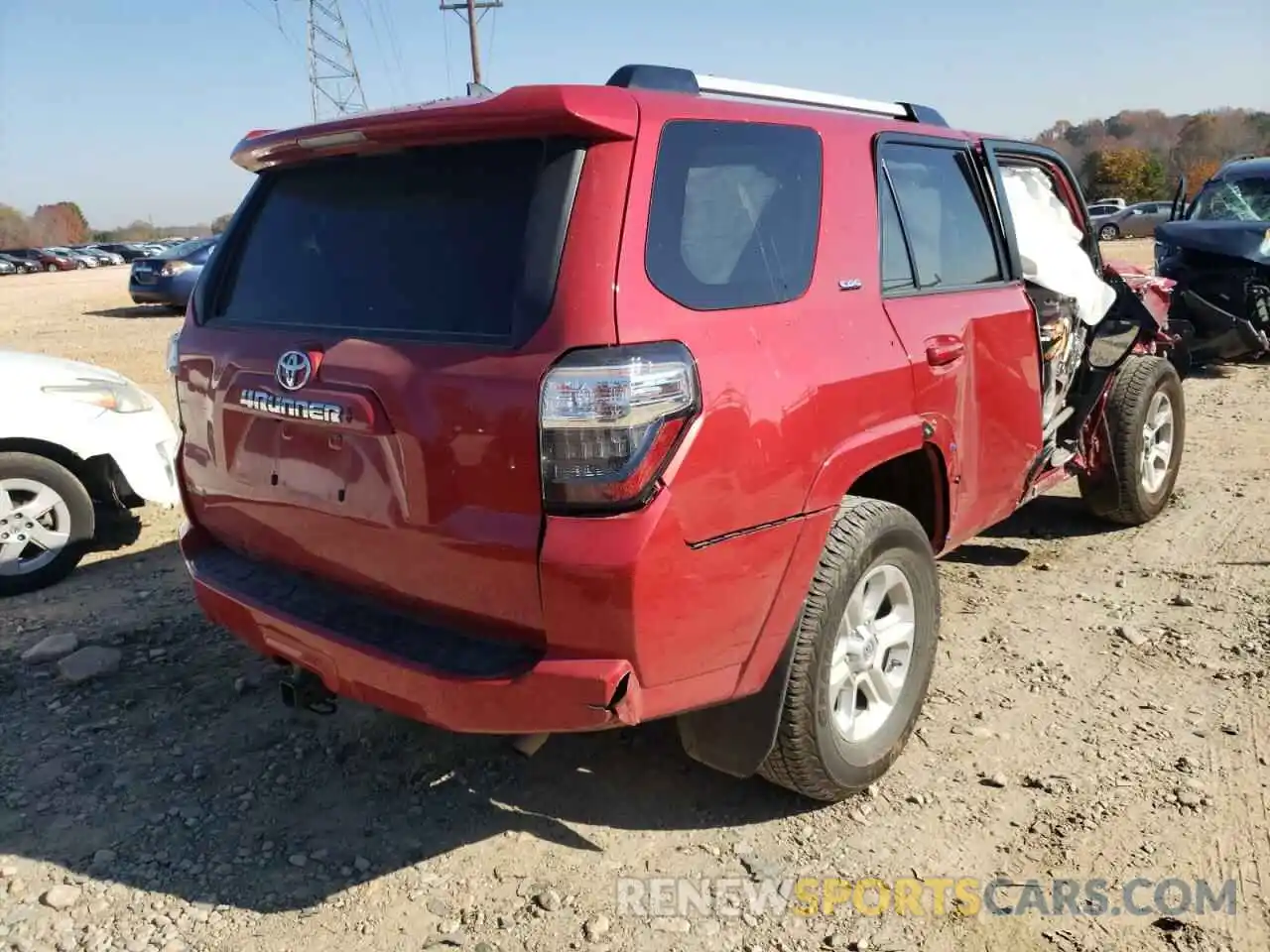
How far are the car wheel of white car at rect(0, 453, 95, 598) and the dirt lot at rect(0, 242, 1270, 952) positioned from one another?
0.45 meters

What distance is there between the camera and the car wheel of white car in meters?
4.66

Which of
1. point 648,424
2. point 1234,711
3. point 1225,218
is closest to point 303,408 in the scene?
point 648,424

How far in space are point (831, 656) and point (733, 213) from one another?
122cm

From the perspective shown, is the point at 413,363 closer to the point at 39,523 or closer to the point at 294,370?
the point at 294,370

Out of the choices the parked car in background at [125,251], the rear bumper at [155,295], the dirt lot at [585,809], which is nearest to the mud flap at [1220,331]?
the dirt lot at [585,809]

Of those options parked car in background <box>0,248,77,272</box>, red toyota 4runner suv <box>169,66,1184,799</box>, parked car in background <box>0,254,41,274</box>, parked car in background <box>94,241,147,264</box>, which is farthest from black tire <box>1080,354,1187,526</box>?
parked car in background <box>94,241,147,264</box>

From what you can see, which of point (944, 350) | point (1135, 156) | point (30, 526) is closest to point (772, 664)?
point (944, 350)

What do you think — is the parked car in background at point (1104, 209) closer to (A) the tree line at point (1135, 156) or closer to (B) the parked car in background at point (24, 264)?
(A) the tree line at point (1135, 156)

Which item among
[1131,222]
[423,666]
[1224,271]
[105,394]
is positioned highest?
[1131,222]

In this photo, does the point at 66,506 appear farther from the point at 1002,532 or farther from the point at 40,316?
the point at 40,316

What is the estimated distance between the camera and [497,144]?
2455 mm

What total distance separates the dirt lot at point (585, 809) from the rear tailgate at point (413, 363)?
0.80 meters

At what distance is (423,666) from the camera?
Answer: 7.86 ft

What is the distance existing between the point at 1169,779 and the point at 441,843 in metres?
2.22
